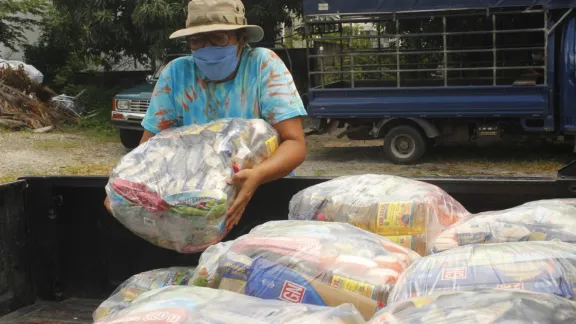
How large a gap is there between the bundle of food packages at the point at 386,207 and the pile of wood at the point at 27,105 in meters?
14.7

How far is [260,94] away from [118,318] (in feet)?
5.23

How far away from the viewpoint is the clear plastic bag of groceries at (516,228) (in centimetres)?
211

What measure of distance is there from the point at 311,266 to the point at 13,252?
5.73ft

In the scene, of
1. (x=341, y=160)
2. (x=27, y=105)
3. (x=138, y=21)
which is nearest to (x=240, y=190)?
(x=341, y=160)

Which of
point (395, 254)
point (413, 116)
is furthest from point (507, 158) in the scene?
point (395, 254)

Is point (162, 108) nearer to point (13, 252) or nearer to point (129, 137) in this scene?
point (13, 252)

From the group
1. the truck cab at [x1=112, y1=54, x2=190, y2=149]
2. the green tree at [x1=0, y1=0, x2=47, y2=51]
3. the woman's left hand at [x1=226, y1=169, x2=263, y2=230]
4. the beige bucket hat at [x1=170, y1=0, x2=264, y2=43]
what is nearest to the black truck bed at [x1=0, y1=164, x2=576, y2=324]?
the woman's left hand at [x1=226, y1=169, x2=263, y2=230]

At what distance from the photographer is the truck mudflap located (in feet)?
9.95

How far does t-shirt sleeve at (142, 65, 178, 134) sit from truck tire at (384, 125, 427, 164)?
8.18 m

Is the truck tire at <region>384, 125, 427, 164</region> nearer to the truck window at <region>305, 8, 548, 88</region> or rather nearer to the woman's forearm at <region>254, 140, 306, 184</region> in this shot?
the truck window at <region>305, 8, 548, 88</region>

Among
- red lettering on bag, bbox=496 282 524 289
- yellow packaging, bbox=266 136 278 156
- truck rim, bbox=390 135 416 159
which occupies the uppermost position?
yellow packaging, bbox=266 136 278 156

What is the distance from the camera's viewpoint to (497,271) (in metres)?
1.75

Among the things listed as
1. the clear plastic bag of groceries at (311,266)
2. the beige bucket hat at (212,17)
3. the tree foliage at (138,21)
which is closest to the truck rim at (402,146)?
the tree foliage at (138,21)

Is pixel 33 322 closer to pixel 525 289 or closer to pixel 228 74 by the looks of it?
pixel 228 74
